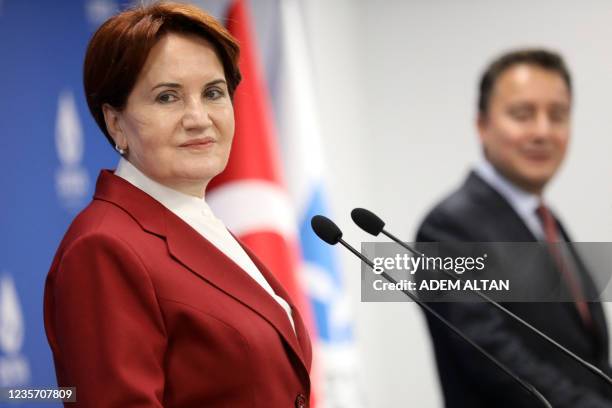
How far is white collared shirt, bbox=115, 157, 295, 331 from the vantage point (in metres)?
1.37

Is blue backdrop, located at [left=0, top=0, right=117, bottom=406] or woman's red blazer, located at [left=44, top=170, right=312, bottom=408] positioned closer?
woman's red blazer, located at [left=44, top=170, right=312, bottom=408]

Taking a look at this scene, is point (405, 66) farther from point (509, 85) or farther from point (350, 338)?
point (350, 338)

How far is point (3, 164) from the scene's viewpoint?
8.20 feet

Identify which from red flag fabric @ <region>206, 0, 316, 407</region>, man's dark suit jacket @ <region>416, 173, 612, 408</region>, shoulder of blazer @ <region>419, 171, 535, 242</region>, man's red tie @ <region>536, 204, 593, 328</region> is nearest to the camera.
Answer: man's red tie @ <region>536, 204, 593, 328</region>

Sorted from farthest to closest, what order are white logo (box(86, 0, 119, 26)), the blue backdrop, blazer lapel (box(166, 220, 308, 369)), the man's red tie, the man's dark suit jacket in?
1. white logo (box(86, 0, 119, 26))
2. the blue backdrop
3. the man's dark suit jacket
4. the man's red tie
5. blazer lapel (box(166, 220, 308, 369))

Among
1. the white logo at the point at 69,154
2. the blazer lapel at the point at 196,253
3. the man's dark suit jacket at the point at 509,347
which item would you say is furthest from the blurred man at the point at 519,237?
the white logo at the point at 69,154

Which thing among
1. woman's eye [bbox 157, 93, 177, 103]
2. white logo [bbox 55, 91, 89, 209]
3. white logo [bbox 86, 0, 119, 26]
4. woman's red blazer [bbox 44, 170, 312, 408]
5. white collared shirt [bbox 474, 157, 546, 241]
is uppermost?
white logo [bbox 86, 0, 119, 26]

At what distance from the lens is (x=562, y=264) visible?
2074 mm

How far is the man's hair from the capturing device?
2934mm

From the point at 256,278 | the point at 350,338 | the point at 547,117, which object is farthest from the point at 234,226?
the point at 256,278

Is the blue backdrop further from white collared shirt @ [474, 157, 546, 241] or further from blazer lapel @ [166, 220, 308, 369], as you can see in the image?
blazer lapel @ [166, 220, 308, 369]

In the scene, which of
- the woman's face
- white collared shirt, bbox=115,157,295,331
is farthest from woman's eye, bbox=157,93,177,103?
white collared shirt, bbox=115,157,295,331

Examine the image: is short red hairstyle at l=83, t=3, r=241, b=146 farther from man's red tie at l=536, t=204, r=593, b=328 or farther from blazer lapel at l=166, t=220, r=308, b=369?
man's red tie at l=536, t=204, r=593, b=328

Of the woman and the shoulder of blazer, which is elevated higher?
the shoulder of blazer
